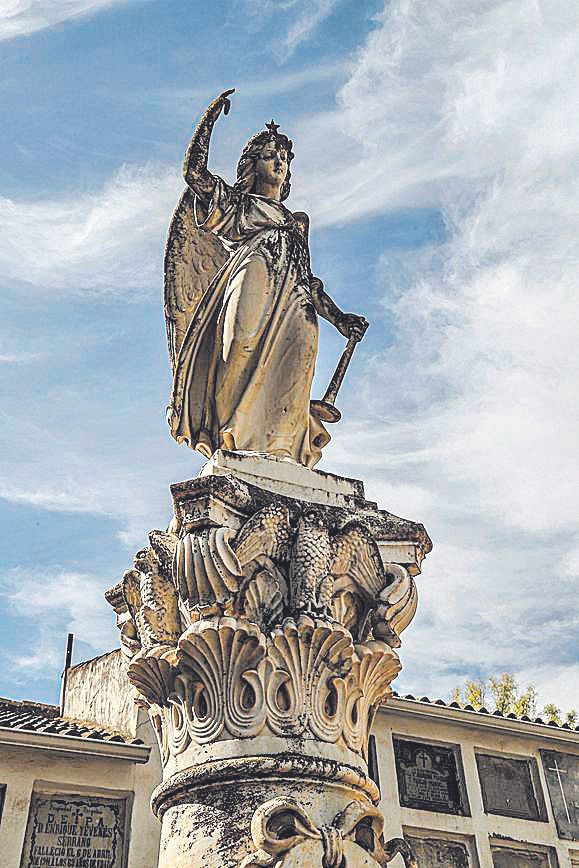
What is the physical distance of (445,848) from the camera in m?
11.2

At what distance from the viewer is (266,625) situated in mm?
4234

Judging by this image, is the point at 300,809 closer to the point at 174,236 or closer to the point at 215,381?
the point at 215,381

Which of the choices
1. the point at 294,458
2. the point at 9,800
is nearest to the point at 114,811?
the point at 9,800

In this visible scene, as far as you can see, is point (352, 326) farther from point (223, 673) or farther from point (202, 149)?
point (223, 673)

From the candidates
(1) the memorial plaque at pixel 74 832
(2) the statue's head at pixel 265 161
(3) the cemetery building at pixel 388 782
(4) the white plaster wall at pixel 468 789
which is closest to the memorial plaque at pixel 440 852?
(3) the cemetery building at pixel 388 782

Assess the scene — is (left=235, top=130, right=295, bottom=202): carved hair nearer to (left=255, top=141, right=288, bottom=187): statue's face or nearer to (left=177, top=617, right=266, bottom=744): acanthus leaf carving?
(left=255, top=141, right=288, bottom=187): statue's face

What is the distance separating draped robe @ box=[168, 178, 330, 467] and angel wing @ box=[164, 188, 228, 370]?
25.7 inches

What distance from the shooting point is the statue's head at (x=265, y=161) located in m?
6.46

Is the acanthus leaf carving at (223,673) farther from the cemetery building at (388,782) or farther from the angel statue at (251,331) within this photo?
the cemetery building at (388,782)

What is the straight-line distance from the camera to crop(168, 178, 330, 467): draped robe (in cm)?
548

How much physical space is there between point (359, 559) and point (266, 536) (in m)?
0.51

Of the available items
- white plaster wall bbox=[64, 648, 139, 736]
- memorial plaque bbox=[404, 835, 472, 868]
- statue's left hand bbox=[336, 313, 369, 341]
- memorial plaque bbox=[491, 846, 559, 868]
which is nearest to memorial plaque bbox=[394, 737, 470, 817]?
memorial plaque bbox=[404, 835, 472, 868]

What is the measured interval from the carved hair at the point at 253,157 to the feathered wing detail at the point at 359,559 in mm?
2908

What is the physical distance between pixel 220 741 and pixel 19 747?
220 inches
